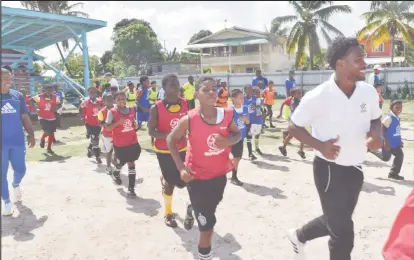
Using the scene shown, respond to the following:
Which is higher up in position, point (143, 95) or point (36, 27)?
point (36, 27)

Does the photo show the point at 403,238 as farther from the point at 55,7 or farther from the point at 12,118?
the point at 55,7

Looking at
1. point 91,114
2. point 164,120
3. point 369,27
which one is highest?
point 369,27

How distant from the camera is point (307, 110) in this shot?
321 cm

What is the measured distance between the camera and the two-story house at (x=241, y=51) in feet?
143

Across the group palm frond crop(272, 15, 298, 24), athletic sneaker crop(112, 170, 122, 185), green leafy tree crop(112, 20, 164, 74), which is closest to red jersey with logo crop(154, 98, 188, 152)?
athletic sneaker crop(112, 170, 122, 185)

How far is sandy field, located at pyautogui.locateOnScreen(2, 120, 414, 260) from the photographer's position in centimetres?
448

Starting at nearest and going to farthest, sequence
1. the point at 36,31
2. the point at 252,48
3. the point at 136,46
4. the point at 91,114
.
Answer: the point at 91,114, the point at 36,31, the point at 252,48, the point at 136,46

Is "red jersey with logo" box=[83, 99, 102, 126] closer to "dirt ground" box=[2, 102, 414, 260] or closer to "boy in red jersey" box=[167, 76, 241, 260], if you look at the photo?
"dirt ground" box=[2, 102, 414, 260]

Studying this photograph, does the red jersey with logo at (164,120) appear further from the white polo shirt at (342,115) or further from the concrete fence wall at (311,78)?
the concrete fence wall at (311,78)

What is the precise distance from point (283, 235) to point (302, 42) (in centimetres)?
3007

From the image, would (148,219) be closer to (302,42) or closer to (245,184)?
(245,184)

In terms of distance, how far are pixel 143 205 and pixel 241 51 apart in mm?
40949

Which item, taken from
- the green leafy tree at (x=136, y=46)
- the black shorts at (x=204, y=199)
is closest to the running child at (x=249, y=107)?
the black shorts at (x=204, y=199)

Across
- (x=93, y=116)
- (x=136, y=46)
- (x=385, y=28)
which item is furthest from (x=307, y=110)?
(x=136, y=46)
